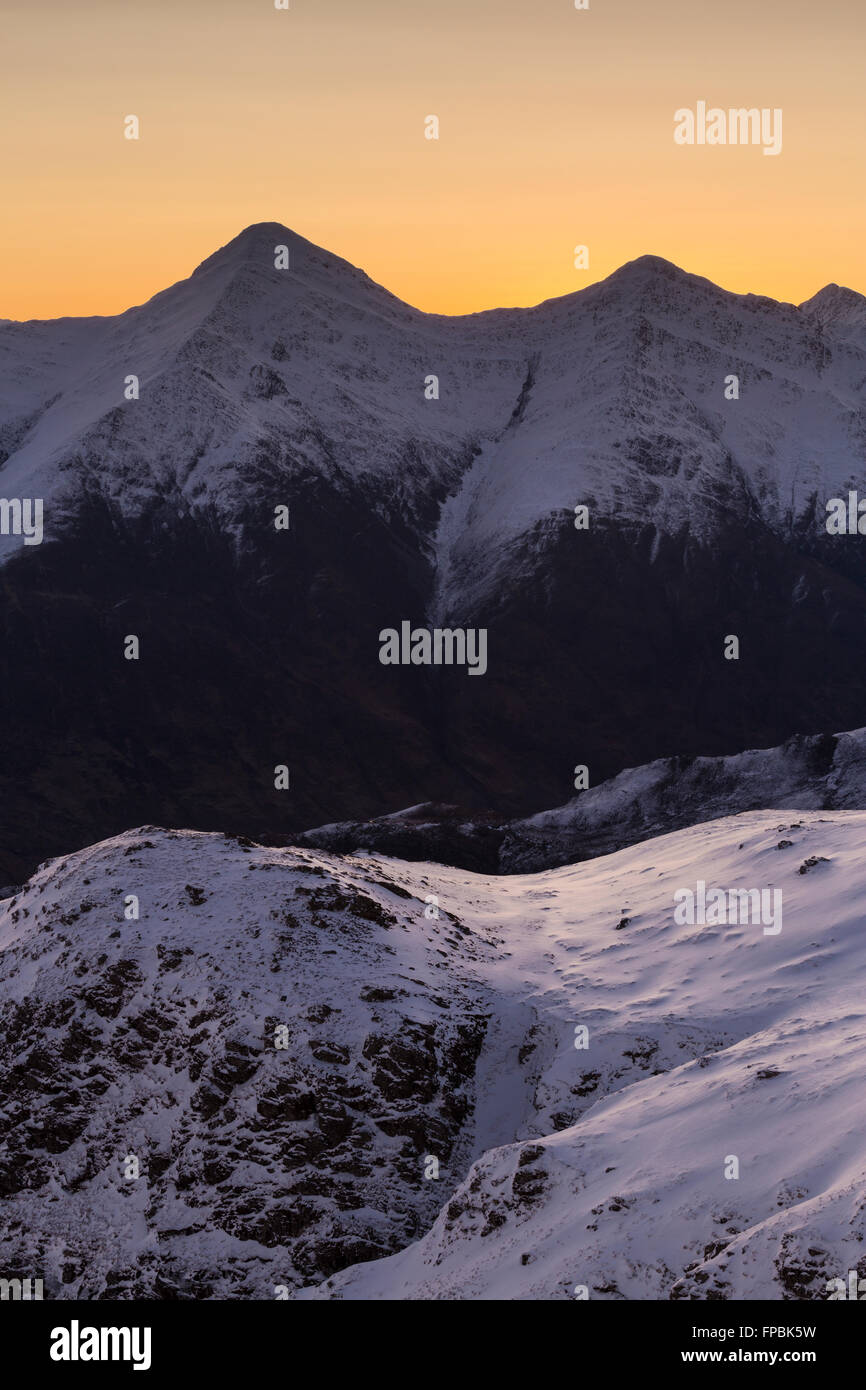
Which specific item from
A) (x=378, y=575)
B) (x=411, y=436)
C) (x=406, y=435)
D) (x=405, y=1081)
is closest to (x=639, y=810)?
(x=405, y=1081)

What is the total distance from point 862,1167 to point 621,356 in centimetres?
17256

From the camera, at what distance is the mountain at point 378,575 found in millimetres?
151000

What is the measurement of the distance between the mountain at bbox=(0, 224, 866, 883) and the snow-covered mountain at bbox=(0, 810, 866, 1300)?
85.6 meters

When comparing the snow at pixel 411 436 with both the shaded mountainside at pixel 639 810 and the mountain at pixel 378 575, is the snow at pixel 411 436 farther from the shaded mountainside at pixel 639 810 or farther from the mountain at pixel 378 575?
the shaded mountainside at pixel 639 810

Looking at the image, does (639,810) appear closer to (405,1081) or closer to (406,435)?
(405,1081)

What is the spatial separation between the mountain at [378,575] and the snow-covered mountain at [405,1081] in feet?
281

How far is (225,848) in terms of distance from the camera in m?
54.9

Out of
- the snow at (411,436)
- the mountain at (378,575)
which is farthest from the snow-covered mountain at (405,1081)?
the snow at (411,436)

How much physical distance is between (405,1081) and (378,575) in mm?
130180

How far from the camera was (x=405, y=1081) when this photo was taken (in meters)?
45.3

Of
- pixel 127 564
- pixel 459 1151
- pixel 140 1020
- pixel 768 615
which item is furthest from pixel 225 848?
pixel 768 615
